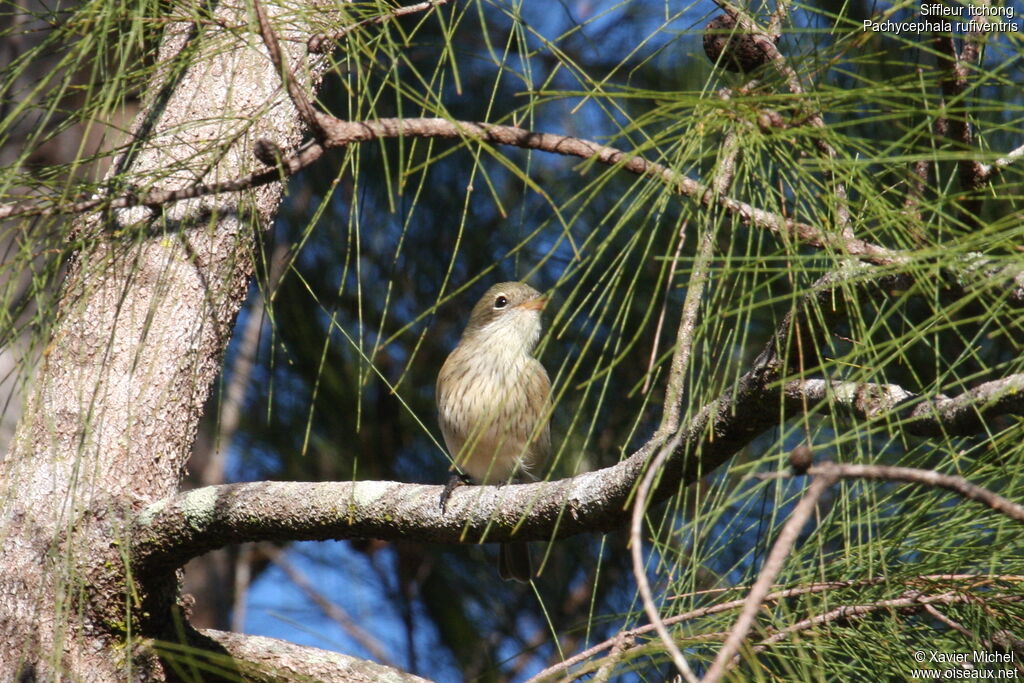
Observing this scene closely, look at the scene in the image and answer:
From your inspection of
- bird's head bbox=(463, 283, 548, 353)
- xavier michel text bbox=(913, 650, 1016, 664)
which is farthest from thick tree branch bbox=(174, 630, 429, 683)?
bird's head bbox=(463, 283, 548, 353)

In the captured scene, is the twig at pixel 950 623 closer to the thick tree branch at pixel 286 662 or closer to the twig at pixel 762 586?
the twig at pixel 762 586

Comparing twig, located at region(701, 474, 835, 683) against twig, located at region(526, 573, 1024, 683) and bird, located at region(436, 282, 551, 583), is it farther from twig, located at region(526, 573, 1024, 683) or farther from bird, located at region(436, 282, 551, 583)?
bird, located at region(436, 282, 551, 583)

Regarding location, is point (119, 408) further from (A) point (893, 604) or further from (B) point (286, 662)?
(A) point (893, 604)

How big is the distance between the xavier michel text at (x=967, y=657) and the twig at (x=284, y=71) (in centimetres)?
138

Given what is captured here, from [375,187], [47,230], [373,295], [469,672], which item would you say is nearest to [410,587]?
[469,672]

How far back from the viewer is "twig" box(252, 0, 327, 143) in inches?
63.4

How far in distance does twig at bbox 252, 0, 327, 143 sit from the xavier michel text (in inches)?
54.4

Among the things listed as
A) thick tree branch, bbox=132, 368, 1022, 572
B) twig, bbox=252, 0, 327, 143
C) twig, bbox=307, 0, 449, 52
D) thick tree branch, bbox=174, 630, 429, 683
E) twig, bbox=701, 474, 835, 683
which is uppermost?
twig, bbox=307, 0, 449, 52

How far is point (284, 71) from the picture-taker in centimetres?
158

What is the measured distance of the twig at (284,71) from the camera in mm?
1611

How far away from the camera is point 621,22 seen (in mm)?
5227

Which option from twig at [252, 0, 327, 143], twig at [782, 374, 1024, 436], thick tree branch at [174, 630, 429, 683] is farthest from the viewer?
thick tree branch at [174, 630, 429, 683]

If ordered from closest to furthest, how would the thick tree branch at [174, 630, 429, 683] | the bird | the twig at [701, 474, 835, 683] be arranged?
the twig at [701, 474, 835, 683] < the thick tree branch at [174, 630, 429, 683] < the bird

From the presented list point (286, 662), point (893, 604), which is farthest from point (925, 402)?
point (286, 662)
